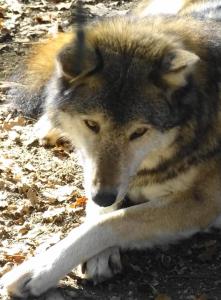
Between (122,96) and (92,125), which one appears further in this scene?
(92,125)

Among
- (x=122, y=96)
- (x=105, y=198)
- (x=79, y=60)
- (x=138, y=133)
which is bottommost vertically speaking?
(x=105, y=198)

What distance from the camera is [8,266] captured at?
4547mm

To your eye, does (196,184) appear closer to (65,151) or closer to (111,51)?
(111,51)

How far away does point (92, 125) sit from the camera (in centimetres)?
421

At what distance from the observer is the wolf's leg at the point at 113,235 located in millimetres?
4262

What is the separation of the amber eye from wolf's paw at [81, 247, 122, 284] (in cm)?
88

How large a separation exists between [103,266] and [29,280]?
52cm

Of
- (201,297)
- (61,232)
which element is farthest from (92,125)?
(201,297)

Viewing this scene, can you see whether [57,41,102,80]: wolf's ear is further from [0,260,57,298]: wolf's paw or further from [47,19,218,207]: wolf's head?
[0,260,57,298]: wolf's paw

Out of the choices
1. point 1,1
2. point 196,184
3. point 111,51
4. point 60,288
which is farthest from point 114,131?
point 1,1

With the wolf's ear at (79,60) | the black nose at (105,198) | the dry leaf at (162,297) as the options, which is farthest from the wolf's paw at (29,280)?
the wolf's ear at (79,60)

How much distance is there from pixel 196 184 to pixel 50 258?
1.16 meters

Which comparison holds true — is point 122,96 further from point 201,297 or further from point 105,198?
point 201,297

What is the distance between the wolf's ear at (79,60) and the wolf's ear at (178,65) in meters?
0.43
